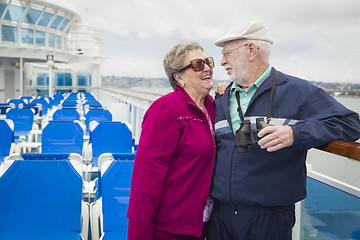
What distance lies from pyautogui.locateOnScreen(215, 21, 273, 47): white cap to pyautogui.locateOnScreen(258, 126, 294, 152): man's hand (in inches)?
19.7

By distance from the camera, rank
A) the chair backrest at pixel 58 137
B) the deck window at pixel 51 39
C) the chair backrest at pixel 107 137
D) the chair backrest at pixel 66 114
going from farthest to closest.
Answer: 1. the deck window at pixel 51 39
2. the chair backrest at pixel 66 114
3. the chair backrest at pixel 58 137
4. the chair backrest at pixel 107 137

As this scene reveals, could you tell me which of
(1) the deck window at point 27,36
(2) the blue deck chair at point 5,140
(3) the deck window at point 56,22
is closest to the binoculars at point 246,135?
(2) the blue deck chair at point 5,140

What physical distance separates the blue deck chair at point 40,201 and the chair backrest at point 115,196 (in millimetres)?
200

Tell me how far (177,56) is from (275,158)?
733 millimetres

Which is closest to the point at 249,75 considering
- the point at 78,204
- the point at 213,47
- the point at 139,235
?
the point at 213,47

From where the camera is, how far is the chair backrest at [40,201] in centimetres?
234

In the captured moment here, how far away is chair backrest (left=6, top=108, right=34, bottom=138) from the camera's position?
6569 millimetres

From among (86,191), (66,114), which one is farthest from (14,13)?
(86,191)

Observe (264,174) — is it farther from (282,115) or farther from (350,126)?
(350,126)

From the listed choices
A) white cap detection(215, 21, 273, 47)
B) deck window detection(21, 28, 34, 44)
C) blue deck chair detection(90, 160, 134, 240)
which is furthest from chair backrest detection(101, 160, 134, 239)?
deck window detection(21, 28, 34, 44)

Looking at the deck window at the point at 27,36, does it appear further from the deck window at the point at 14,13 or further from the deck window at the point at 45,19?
the deck window at the point at 45,19

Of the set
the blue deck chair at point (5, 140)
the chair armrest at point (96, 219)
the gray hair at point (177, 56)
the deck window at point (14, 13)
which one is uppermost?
the deck window at point (14, 13)

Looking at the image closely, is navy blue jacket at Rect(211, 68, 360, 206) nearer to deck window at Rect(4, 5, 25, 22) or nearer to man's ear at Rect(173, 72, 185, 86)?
man's ear at Rect(173, 72, 185, 86)

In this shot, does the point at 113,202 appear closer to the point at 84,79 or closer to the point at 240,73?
the point at 240,73
